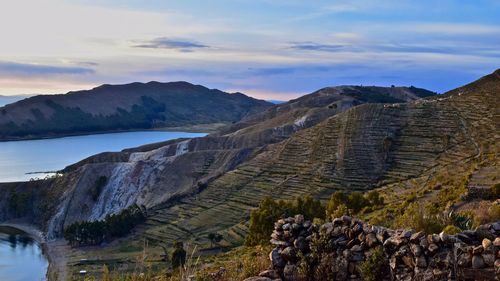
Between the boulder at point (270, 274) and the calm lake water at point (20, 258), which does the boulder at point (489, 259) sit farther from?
the calm lake water at point (20, 258)

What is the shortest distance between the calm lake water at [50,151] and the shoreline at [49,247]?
26805mm

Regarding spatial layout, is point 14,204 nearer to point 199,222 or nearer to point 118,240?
point 118,240

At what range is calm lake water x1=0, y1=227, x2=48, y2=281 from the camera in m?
56.8

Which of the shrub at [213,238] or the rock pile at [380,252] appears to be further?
the shrub at [213,238]

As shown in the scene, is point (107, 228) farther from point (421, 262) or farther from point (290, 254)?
point (421, 262)

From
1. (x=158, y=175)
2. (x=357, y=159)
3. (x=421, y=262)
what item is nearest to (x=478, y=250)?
(x=421, y=262)

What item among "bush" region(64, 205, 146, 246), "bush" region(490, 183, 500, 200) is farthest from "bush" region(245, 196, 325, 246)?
"bush" region(64, 205, 146, 246)

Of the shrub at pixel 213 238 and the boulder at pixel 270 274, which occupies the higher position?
the boulder at pixel 270 274

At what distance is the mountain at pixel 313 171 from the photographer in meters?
47.6

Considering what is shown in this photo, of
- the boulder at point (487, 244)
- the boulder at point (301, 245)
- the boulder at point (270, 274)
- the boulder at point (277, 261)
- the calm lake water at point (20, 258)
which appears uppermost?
the boulder at point (487, 244)

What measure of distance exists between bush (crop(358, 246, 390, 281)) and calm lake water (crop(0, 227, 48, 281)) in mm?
47551

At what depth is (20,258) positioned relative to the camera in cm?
6475

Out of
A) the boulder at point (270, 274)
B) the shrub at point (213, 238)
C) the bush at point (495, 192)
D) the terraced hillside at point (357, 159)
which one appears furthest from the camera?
the terraced hillside at point (357, 159)

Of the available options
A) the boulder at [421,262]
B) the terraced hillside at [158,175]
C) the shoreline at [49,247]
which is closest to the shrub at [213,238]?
A: the shoreline at [49,247]
